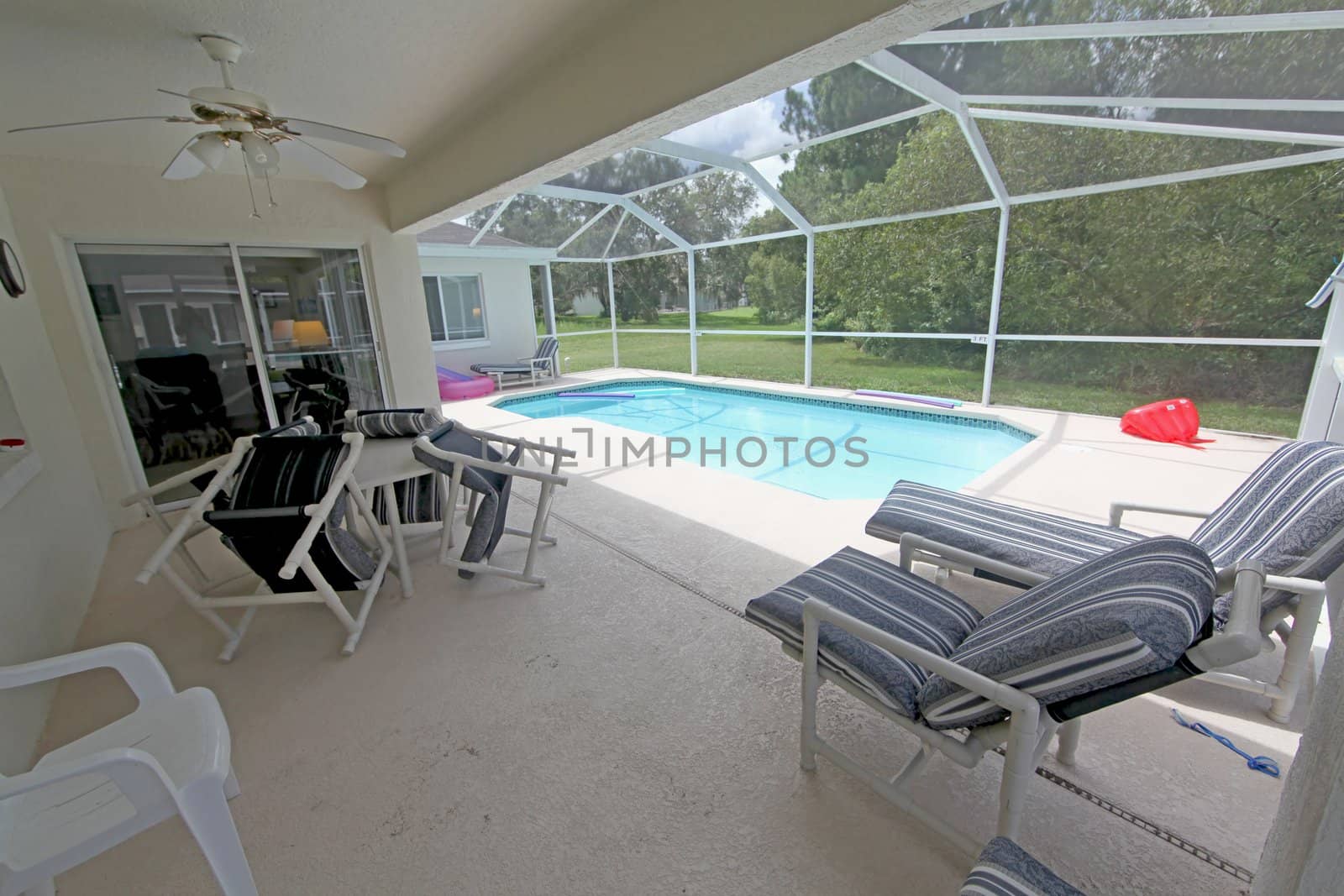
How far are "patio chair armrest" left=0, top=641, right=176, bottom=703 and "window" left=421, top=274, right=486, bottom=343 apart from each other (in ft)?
29.7

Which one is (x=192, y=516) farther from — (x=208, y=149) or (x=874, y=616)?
(x=874, y=616)

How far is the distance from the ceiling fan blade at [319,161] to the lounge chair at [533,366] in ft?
22.0

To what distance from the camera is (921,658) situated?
4.10 feet

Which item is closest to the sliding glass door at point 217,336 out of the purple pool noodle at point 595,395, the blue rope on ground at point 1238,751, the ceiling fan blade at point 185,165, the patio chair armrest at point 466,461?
the ceiling fan blade at point 185,165

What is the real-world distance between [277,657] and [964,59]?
5.70 meters

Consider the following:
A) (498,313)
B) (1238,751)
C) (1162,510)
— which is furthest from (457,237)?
(1238,751)

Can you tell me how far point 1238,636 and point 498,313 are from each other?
10.7 metres

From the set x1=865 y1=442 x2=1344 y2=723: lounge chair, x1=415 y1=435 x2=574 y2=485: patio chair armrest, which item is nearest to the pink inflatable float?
x1=415 y1=435 x2=574 y2=485: patio chair armrest

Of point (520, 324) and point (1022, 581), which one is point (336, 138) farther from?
point (520, 324)

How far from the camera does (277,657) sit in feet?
7.51

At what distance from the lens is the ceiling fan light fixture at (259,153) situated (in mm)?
2414

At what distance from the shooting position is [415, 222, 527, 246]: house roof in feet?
29.9

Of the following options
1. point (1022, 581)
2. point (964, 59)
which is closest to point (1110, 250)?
point (964, 59)

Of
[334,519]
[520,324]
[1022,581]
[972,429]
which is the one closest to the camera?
[1022,581]
